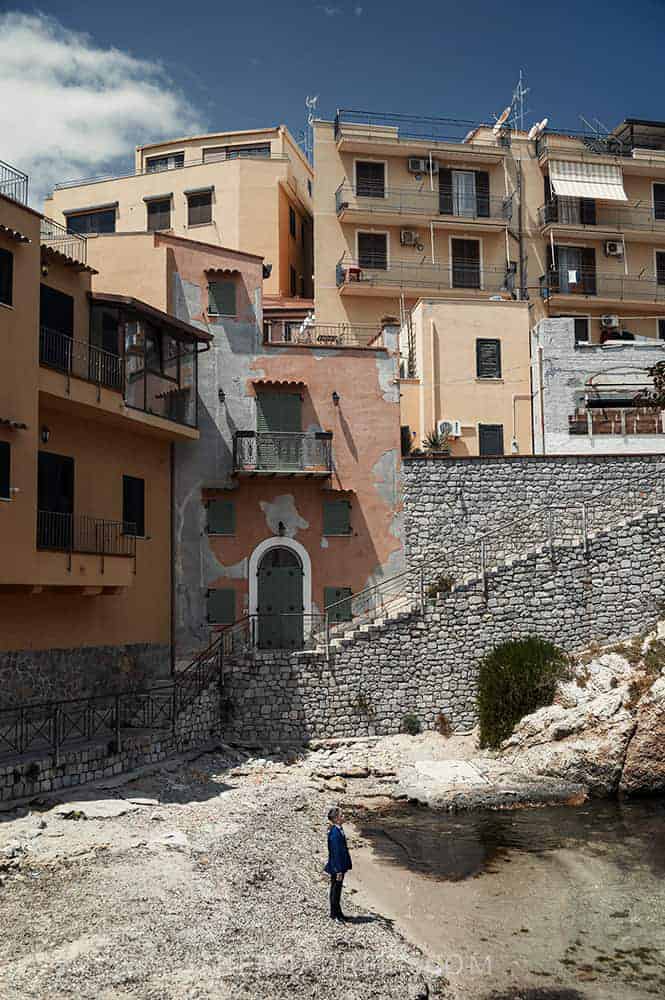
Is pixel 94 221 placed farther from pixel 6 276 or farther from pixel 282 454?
pixel 6 276

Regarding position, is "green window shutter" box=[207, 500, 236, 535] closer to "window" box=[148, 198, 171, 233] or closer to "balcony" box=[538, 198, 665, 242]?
"window" box=[148, 198, 171, 233]

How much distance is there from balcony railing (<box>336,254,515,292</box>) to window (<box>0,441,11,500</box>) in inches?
872

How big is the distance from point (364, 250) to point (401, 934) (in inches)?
1266

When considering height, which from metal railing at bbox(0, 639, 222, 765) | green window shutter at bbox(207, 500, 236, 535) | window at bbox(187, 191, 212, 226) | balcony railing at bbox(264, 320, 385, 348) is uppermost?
window at bbox(187, 191, 212, 226)

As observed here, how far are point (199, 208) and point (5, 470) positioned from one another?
88.0 feet

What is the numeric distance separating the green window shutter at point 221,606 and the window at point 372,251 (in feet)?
60.7

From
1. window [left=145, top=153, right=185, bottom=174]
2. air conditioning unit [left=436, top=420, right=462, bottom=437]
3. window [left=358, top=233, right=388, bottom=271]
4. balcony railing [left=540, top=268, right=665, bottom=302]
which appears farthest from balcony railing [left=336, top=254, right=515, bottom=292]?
window [left=145, top=153, right=185, bottom=174]

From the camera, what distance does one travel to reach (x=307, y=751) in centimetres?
2684

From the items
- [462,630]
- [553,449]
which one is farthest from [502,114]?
[462,630]

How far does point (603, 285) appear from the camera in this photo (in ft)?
147

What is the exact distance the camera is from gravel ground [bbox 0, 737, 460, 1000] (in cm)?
1314

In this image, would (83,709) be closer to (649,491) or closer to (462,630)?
(462,630)

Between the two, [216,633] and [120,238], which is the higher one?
[120,238]

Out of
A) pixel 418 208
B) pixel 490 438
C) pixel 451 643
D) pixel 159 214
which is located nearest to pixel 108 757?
pixel 451 643
